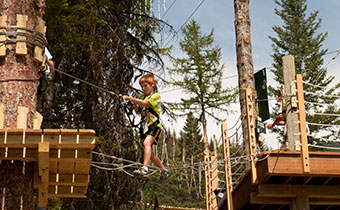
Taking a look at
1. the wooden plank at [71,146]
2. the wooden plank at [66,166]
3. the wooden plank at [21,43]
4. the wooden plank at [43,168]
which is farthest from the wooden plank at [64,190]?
the wooden plank at [21,43]

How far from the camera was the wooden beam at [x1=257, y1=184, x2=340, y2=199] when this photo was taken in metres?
6.35

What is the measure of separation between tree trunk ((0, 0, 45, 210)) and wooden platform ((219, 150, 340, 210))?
2946 millimetres

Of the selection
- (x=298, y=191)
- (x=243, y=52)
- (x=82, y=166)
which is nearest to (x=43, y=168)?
(x=82, y=166)

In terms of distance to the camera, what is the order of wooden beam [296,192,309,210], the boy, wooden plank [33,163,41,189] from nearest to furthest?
wooden plank [33,163,41,189]
the boy
wooden beam [296,192,309,210]

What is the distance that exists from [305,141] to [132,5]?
644 centimetres

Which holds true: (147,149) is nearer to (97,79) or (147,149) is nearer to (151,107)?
(151,107)

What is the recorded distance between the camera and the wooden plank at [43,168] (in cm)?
400

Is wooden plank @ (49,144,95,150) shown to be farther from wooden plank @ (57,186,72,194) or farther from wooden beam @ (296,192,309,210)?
wooden beam @ (296,192,309,210)

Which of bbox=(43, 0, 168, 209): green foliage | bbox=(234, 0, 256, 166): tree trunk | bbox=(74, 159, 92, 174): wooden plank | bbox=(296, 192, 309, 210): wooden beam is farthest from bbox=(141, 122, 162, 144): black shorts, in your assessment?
bbox=(43, 0, 168, 209): green foliage

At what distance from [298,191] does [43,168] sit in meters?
3.75

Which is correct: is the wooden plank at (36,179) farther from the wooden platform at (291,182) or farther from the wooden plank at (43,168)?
the wooden platform at (291,182)

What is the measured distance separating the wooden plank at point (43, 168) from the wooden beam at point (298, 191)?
294 cm

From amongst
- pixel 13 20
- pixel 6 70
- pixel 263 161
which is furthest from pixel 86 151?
pixel 263 161

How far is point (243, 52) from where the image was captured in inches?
344
